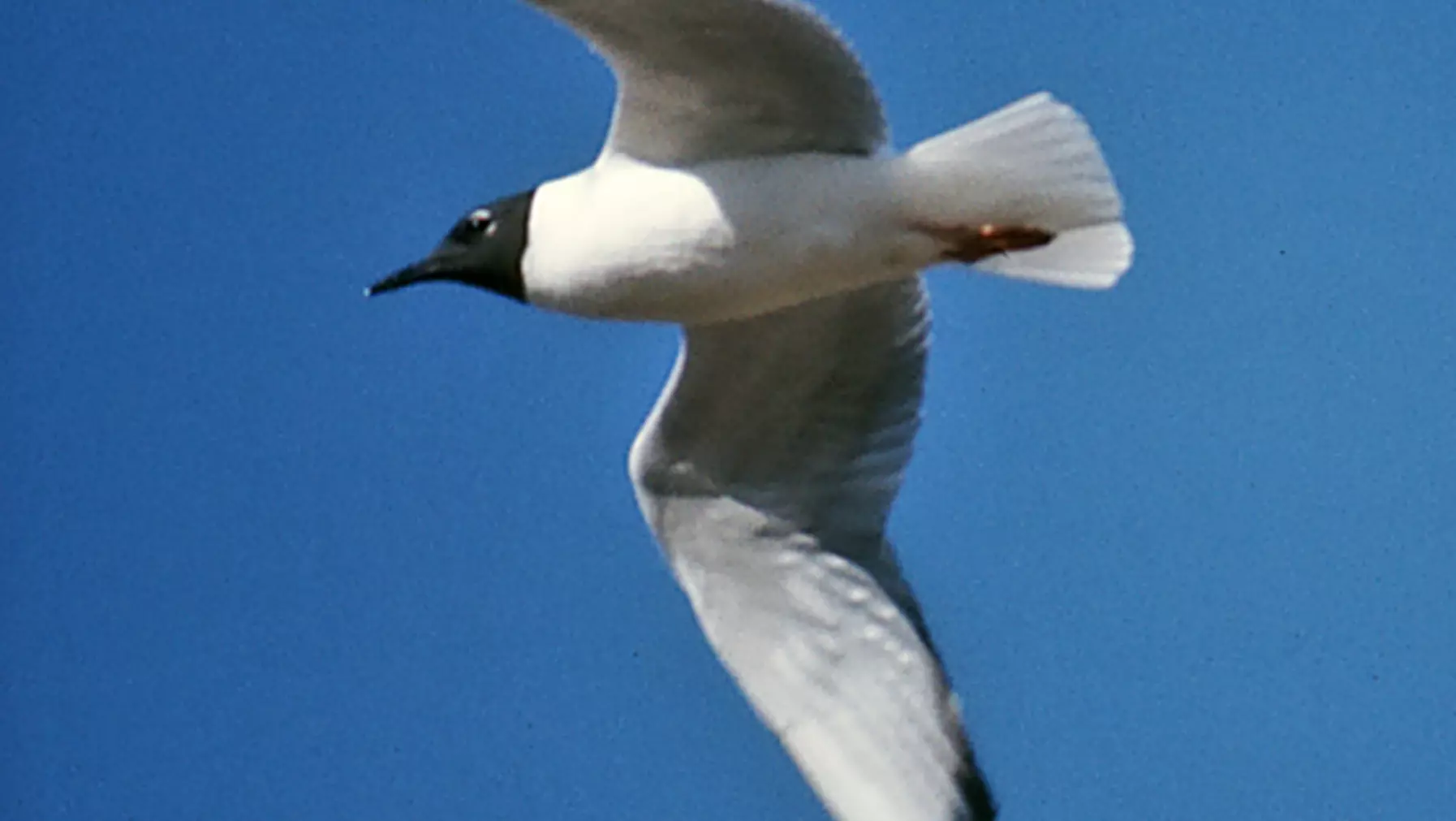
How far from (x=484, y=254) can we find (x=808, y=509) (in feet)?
1.39

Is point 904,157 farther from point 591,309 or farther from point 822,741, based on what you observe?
point 822,741

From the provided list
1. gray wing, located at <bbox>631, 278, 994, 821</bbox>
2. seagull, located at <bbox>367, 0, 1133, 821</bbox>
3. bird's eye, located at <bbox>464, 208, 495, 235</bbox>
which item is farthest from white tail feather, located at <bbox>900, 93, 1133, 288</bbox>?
bird's eye, located at <bbox>464, 208, 495, 235</bbox>

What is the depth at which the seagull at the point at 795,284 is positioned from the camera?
5.85 feet

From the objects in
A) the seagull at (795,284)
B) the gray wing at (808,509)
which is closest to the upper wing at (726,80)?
the seagull at (795,284)

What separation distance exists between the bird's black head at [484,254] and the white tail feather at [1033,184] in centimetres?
34

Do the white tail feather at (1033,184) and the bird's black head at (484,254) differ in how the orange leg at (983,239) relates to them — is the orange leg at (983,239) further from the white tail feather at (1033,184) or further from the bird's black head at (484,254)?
the bird's black head at (484,254)

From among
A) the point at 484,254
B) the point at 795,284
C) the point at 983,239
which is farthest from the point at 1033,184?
the point at 484,254

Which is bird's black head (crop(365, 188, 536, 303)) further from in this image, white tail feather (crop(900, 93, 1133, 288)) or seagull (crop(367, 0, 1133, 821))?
white tail feather (crop(900, 93, 1133, 288))

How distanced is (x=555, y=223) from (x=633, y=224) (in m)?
0.09

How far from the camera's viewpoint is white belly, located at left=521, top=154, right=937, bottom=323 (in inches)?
71.0

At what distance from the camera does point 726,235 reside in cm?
180

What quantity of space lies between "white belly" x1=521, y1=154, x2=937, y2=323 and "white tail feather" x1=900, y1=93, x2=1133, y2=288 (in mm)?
36

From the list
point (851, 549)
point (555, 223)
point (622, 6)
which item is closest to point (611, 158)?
point (555, 223)

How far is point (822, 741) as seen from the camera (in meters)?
1.98
